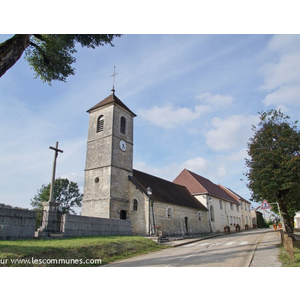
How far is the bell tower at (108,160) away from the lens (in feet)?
66.0

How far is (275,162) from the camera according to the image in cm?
1280

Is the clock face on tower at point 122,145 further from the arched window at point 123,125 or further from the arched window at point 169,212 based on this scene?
the arched window at point 169,212

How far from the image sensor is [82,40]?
9.41 metres

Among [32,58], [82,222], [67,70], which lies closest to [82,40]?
[67,70]

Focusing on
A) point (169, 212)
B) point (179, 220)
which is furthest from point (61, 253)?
point (179, 220)

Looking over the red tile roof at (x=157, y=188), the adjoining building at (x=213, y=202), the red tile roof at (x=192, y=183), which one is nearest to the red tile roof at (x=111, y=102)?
the red tile roof at (x=157, y=188)

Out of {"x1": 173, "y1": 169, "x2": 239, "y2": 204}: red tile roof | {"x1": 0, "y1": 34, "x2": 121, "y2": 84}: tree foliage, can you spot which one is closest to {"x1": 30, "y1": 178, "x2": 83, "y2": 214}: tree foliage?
{"x1": 173, "y1": 169, "x2": 239, "y2": 204}: red tile roof

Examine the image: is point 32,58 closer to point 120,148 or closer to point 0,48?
point 0,48

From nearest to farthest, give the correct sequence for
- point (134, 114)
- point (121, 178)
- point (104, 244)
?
point (104, 244) < point (121, 178) < point (134, 114)

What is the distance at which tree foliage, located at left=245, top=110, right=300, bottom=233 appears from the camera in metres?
12.2

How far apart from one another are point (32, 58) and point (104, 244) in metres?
8.66

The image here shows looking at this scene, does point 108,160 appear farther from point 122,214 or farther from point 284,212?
point 284,212

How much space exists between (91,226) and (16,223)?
496cm

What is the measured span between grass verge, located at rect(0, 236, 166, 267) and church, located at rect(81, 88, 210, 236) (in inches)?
333
